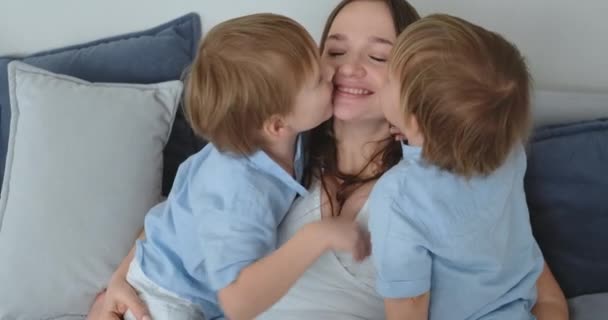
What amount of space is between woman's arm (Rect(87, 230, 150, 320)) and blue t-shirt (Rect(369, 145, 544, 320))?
1.60ft

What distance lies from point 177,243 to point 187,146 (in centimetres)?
46

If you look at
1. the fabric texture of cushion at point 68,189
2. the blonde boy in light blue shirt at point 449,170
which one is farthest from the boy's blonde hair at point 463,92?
the fabric texture of cushion at point 68,189

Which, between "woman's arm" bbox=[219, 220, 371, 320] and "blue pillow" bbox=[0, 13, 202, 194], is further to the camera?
"blue pillow" bbox=[0, 13, 202, 194]

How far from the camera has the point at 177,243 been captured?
4.20 feet

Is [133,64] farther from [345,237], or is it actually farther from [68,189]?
[345,237]

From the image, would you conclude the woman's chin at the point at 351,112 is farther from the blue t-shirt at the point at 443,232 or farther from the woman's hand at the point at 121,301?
the woman's hand at the point at 121,301

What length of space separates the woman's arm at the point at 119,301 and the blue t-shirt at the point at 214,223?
0.05m

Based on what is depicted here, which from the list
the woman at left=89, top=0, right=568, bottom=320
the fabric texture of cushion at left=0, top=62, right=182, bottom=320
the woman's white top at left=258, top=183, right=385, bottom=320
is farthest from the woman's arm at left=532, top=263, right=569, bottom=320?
the fabric texture of cushion at left=0, top=62, right=182, bottom=320

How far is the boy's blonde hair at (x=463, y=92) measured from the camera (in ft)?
3.14

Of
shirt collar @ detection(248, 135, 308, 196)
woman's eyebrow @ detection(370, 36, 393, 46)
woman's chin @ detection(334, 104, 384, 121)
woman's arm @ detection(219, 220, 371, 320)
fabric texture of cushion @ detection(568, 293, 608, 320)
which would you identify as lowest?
fabric texture of cushion @ detection(568, 293, 608, 320)

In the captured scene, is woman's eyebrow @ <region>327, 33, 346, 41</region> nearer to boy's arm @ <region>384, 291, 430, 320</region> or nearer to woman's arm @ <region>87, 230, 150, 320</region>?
boy's arm @ <region>384, 291, 430, 320</region>

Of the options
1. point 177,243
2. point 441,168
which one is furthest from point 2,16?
point 441,168

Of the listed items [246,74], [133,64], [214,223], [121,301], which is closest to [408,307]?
[214,223]

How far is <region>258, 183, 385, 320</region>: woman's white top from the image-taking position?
4.04 ft
